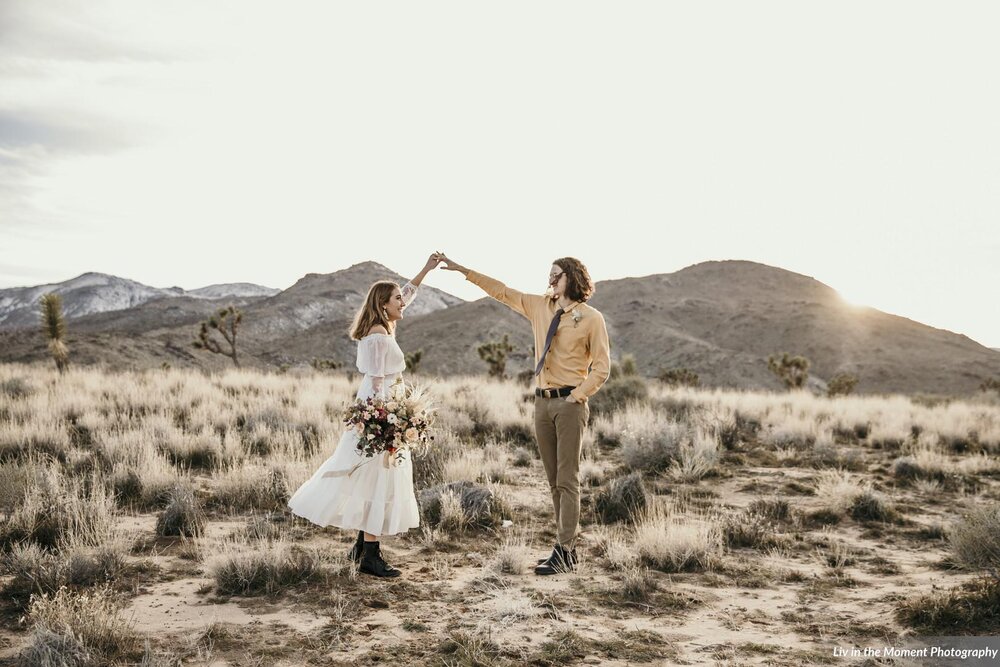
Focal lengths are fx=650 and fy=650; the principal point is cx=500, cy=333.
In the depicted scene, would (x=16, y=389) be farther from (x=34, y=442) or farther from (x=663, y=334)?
(x=663, y=334)

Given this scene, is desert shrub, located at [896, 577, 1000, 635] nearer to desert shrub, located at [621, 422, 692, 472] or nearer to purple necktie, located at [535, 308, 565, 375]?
purple necktie, located at [535, 308, 565, 375]

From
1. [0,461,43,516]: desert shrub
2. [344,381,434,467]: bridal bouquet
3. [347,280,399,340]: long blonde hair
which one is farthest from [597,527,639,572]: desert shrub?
[0,461,43,516]: desert shrub

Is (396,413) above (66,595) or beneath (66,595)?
above

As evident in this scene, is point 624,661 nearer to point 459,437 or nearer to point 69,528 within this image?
A: point 69,528

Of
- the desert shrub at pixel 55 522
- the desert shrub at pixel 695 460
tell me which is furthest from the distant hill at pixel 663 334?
the desert shrub at pixel 695 460

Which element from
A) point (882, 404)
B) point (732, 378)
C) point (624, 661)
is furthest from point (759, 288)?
point (624, 661)

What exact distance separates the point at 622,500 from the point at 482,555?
232cm

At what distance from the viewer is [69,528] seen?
595 centimetres

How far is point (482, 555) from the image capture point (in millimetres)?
6453

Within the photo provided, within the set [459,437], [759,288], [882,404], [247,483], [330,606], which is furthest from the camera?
[759,288]

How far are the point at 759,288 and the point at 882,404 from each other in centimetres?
9322

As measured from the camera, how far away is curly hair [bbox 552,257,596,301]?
5812 mm

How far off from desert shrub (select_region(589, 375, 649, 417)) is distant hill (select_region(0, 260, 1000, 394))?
32.6 metres

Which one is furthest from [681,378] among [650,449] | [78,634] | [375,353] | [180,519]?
[78,634]
